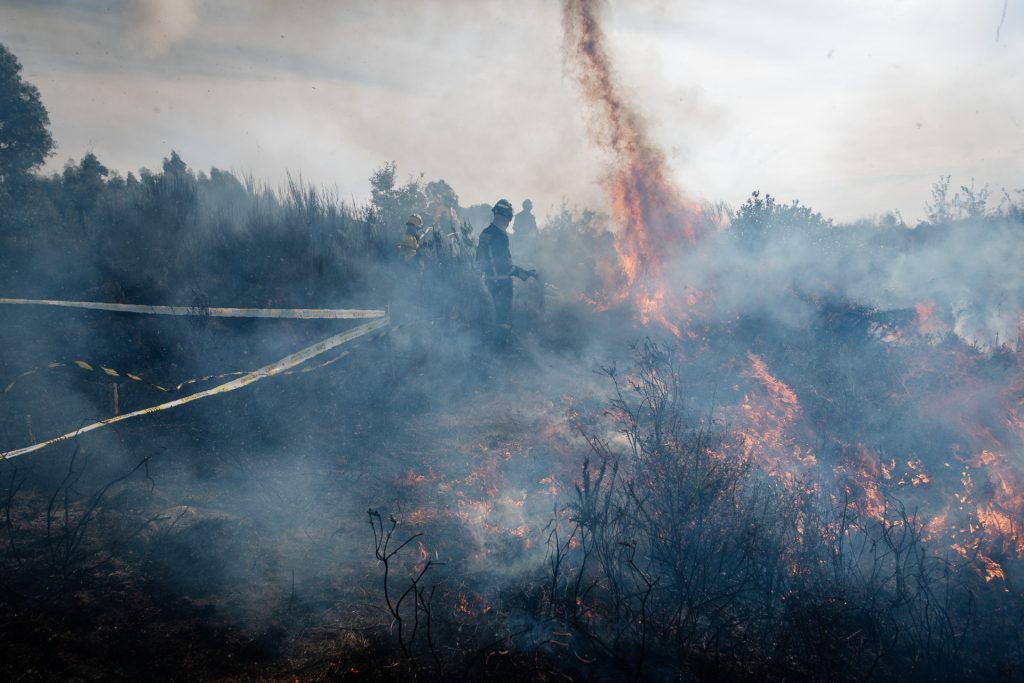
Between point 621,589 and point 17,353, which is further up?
point 17,353

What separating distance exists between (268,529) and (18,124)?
25895mm

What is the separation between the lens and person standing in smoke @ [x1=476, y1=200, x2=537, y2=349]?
27.5 ft

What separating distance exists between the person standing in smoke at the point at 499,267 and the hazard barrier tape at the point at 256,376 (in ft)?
6.61

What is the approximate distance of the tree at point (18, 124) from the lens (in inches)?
733

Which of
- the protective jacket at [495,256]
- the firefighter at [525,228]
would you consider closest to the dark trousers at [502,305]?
the protective jacket at [495,256]

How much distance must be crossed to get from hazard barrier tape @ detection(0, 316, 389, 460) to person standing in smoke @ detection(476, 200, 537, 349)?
2.02 meters

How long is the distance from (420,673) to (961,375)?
26.2ft

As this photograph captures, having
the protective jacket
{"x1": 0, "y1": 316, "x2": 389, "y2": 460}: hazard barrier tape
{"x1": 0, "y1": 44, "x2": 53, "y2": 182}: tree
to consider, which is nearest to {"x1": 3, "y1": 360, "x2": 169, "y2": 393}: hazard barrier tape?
{"x1": 0, "y1": 316, "x2": 389, "y2": 460}: hazard barrier tape

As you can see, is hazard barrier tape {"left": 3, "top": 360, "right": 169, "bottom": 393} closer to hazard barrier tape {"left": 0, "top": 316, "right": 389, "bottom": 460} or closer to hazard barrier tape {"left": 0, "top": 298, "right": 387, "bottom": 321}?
hazard barrier tape {"left": 0, "top": 316, "right": 389, "bottom": 460}

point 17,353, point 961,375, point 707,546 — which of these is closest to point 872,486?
point 707,546

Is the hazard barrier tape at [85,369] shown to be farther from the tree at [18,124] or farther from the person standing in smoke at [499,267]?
the tree at [18,124]

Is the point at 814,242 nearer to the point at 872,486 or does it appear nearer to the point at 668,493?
the point at 872,486

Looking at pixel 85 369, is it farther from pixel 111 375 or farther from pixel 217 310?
pixel 217 310

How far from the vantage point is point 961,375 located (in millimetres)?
6629
